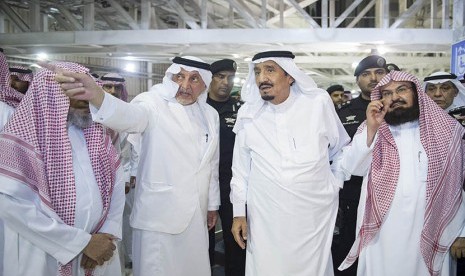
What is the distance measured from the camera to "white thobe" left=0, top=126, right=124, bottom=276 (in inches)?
74.6

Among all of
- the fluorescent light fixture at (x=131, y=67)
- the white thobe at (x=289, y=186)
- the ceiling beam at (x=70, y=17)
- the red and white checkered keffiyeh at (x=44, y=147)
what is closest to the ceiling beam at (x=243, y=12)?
the ceiling beam at (x=70, y=17)

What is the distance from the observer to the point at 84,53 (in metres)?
6.77

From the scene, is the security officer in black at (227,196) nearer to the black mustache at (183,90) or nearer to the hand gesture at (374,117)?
the black mustache at (183,90)

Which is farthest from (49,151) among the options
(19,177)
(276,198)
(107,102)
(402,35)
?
(402,35)

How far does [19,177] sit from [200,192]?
1.26 meters

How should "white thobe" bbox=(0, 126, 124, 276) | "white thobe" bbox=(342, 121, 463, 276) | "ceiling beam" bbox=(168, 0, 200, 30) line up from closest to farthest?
"white thobe" bbox=(0, 126, 124, 276), "white thobe" bbox=(342, 121, 463, 276), "ceiling beam" bbox=(168, 0, 200, 30)

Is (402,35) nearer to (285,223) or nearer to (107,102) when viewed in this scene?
(285,223)

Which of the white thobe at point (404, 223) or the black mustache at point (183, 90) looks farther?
the black mustache at point (183, 90)

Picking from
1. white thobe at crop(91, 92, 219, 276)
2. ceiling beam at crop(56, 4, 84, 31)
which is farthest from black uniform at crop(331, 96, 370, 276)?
ceiling beam at crop(56, 4, 84, 31)

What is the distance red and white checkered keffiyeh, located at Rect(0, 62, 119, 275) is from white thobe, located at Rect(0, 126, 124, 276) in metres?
0.05

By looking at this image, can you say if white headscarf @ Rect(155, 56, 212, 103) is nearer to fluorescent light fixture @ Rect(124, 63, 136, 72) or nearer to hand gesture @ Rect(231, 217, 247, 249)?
hand gesture @ Rect(231, 217, 247, 249)

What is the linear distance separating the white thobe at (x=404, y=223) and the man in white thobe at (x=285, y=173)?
0.25 metres

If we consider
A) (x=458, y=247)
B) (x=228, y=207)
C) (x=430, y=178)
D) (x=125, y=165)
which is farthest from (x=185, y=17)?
(x=458, y=247)

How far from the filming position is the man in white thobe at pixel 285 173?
2602 millimetres
